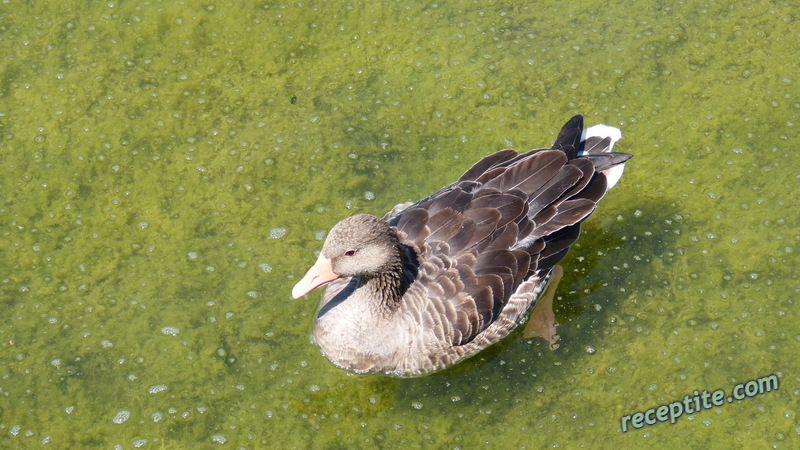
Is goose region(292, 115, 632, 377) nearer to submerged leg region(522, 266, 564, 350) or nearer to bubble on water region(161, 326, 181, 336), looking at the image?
submerged leg region(522, 266, 564, 350)

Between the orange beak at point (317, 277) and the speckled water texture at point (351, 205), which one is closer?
the orange beak at point (317, 277)

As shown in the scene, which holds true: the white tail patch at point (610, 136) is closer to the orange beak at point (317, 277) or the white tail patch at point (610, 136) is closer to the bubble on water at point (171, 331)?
the orange beak at point (317, 277)

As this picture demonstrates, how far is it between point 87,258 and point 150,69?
76.6 inches

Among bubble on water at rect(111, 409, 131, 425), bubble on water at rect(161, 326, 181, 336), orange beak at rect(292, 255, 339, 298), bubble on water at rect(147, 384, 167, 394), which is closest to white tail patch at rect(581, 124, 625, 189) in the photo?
orange beak at rect(292, 255, 339, 298)

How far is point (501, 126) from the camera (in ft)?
23.2

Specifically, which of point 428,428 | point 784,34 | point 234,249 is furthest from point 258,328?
point 784,34

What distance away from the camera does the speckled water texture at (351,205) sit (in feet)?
17.8

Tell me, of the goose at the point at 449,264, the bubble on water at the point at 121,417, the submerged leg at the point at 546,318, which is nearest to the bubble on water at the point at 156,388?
the bubble on water at the point at 121,417

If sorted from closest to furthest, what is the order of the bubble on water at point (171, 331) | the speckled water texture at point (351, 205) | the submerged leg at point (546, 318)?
the speckled water texture at point (351, 205) < the bubble on water at point (171, 331) < the submerged leg at point (546, 318)

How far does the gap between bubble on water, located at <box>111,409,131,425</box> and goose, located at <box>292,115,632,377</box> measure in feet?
4.03

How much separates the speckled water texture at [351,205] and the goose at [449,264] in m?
0.26

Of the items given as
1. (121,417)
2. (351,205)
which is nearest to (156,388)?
(121,417)

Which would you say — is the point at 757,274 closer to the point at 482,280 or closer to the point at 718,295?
the point at 718,295

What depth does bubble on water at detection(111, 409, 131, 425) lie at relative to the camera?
5.31 m
